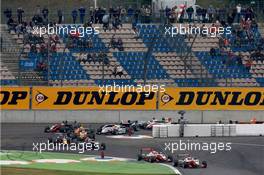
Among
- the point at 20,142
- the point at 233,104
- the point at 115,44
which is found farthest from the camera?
the point at 115,44

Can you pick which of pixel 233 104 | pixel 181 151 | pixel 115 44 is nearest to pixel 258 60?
pixel 233 104

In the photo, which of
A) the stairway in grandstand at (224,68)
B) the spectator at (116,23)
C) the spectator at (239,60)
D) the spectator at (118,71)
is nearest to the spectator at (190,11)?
the stairway in grandstand at (224,68)

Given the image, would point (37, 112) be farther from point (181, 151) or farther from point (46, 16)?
point (181, 151)

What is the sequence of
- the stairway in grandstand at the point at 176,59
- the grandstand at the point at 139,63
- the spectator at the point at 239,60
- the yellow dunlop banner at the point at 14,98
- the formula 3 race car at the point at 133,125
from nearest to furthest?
the formula 3 race car at the point at 133,125
the yellow dunlop banner at the point at 14,98
the stairway in grandstand at the point at 176,59
the grandstand at the point at 139,63
the spectator at the point at 239,60

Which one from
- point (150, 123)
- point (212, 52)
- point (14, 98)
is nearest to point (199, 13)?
point (212, 52)

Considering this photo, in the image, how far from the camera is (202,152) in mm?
38562

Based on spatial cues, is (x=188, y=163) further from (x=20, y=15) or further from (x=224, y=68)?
(x=20, y=15)

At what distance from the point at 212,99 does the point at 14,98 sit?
10093 millimetres

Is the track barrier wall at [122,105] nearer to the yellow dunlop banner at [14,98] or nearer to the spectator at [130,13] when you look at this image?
the yellow dunlop banner at [14,98]

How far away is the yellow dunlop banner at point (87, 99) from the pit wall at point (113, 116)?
29 cm

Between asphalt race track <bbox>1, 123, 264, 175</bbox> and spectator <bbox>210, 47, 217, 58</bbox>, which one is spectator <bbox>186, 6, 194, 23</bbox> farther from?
asphalt race track <bbox>1, 123, 264, 175</bbox>

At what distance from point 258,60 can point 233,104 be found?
3721mm

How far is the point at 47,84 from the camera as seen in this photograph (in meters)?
51.2

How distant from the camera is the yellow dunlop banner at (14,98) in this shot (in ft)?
165
